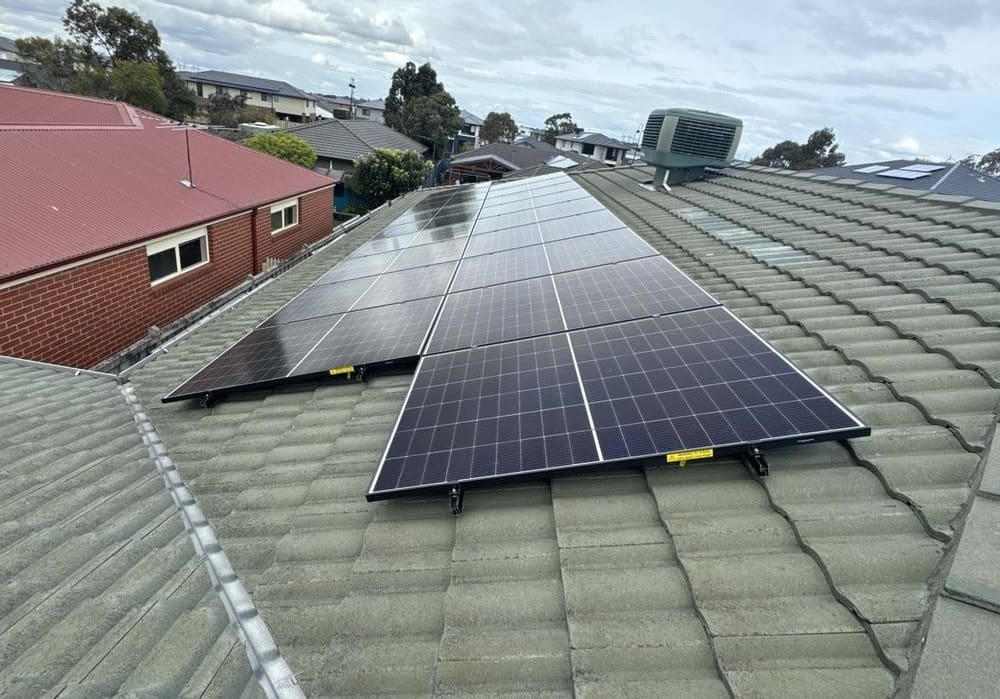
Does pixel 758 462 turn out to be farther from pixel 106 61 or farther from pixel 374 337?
pixel 106 61

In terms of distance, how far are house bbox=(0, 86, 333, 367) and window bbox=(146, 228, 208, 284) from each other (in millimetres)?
40

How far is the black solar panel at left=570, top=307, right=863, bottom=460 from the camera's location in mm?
3600

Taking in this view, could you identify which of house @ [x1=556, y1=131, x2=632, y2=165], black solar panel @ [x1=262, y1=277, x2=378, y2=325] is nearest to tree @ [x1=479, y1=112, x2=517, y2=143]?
house @ [x1=556, y1=131, x2=632, y2=165]

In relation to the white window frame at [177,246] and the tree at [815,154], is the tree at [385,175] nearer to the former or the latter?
the white window frame at [177,246]

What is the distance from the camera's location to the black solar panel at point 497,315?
6176 millimetres

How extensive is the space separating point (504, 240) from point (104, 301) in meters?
9.13

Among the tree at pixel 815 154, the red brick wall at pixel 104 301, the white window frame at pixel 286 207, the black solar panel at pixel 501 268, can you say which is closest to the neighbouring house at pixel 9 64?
Answer: the white window frame at pixel 286 207

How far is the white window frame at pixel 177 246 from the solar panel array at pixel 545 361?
224 inches

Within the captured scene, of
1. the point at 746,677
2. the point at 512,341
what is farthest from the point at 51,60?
the point at 746,677

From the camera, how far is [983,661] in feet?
6.51

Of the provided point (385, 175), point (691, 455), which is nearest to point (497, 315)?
point (691, 455)

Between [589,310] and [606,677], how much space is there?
4432 mm

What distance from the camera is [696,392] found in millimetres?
4164

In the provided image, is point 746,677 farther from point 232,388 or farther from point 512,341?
point 232,388
